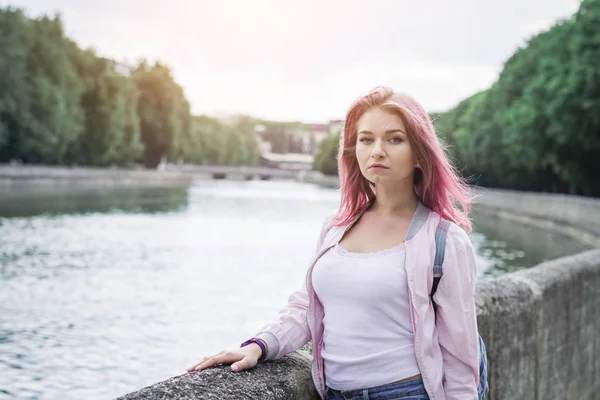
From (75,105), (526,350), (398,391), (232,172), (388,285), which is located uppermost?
(75,105)

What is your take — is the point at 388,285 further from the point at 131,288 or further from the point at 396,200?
the point at 131,288

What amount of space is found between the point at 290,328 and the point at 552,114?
116 ft

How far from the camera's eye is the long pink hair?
2.72m

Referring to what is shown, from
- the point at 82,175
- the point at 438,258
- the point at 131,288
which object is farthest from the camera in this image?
the point at 82,175

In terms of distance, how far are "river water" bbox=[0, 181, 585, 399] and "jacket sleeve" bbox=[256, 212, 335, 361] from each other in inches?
240

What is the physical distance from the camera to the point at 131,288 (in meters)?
15.2

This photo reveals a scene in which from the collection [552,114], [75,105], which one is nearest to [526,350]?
[552,114]

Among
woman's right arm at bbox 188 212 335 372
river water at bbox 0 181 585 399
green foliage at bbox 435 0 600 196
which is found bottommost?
river water at bbox 0 181 585 399

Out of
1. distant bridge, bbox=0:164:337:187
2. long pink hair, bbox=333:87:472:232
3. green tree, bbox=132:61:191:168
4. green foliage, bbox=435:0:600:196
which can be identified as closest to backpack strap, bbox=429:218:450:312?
long pink hair, bbox=333:87:472:232

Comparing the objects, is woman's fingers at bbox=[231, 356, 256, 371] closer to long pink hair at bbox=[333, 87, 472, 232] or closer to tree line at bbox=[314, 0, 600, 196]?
long pink hair at bbox=[333, 87, 472, 232]

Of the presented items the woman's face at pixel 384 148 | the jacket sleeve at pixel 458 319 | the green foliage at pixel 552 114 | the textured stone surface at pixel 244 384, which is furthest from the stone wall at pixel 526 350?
the green foliage at pixel 552 114

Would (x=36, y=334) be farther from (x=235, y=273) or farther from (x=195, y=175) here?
(x=195, y=175)

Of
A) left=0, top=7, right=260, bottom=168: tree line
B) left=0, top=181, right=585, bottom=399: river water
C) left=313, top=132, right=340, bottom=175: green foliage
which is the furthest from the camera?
left=313, top=132, right=340, bottom=175: green foliage

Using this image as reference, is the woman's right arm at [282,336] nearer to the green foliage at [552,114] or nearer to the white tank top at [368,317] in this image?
the white tank top at [368,317]
